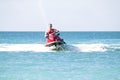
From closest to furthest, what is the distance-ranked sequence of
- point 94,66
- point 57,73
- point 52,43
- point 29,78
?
point 29,78 → point 57,73 → point 94,66 → point 52,43

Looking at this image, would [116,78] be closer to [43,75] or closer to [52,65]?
[43,75]

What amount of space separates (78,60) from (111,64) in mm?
2462

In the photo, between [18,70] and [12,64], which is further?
[12,64]

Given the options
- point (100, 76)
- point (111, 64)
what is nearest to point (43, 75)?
point (100, 76)

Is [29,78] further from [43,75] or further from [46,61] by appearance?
[46,61]

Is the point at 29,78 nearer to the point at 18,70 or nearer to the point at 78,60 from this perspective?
the point at 18,70

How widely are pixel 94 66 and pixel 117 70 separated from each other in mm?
1776

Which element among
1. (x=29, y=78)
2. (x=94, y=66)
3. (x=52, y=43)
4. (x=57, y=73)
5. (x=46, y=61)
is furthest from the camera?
(x=52, y=43)

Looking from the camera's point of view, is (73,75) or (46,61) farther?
(46,61)

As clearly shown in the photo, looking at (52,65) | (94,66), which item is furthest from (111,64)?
(52,65)

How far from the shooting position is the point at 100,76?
1734cm

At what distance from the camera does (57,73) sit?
59.2ft

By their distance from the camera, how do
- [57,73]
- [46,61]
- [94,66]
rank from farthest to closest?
[46,61] → [94,66] → [57,73]

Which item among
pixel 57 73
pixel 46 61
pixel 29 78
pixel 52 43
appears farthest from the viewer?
pixel 52 43
